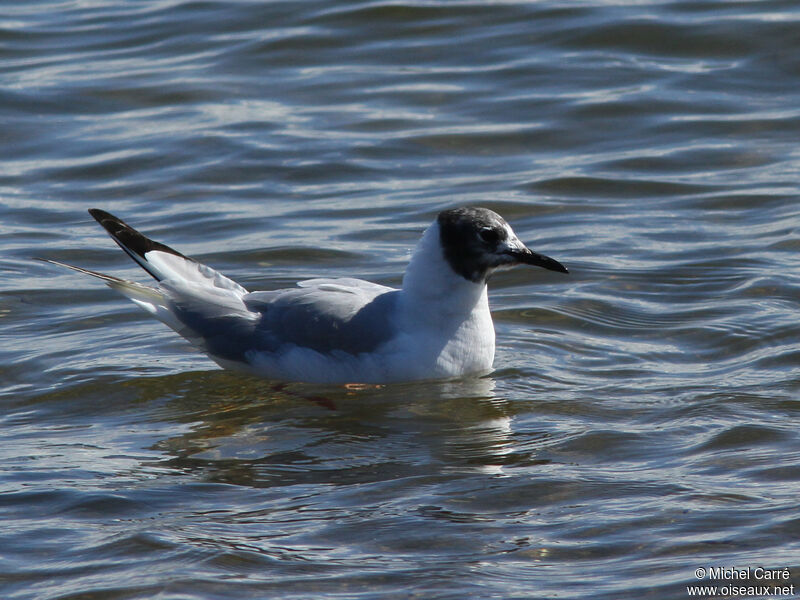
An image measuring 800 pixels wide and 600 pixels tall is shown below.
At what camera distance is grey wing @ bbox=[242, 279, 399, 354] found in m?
6.66

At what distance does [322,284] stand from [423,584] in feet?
8.30

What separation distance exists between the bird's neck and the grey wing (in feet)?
0.52

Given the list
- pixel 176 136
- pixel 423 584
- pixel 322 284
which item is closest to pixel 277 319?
pixel 322 284

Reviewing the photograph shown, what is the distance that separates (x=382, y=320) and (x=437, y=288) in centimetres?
33

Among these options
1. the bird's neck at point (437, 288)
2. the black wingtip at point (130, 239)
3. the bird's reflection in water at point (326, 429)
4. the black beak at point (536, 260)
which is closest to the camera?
the bird's reflection in water at point (326, 429)

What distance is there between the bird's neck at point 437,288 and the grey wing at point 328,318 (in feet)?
0.52

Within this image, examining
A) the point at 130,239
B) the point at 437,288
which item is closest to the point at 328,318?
the point at 437,288

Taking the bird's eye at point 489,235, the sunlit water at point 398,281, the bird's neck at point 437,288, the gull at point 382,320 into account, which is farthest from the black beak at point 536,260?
the sunlit water at point 398,281

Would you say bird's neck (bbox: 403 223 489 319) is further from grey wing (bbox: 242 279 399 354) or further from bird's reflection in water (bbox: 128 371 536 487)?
bird's reflection in water (bbox: 128 371 536 487)

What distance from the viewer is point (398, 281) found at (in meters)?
8.45

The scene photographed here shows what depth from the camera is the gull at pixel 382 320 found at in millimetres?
6668

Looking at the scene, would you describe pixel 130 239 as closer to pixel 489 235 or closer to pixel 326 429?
pixel 326 429

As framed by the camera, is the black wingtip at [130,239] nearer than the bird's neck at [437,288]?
No

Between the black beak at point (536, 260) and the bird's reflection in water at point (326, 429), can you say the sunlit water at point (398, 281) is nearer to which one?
the bird's reflection in water at point (326, 429)
